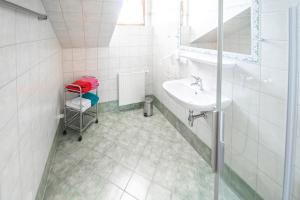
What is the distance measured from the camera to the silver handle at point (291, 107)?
0.89m

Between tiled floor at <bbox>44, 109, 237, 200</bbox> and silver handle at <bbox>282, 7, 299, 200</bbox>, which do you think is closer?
silver handle at <bbox>282, 7, 299, 200</bbox>

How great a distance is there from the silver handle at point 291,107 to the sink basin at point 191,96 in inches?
19.3

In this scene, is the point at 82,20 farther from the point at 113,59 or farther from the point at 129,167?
the point at 129,167

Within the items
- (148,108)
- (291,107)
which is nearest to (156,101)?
(148,108)

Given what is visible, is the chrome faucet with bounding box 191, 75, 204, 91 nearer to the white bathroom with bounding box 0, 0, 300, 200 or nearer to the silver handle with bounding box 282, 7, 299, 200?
the white bathroom with bounding box 0, 0, 300, 200

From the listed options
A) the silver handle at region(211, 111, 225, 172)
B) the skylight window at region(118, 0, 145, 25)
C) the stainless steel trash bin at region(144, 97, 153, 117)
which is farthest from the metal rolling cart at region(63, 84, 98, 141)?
the silver handle at region(211, 111, 225, 172)

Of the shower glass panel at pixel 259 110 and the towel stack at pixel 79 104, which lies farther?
the towel stack at pixel 79 104

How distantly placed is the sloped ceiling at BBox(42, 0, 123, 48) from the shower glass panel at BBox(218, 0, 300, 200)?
1311mm

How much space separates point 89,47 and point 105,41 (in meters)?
0.28

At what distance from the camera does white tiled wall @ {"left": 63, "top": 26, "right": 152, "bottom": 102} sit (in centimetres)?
308

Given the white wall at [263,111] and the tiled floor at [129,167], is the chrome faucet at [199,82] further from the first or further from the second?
the tiled floor at [129,167]

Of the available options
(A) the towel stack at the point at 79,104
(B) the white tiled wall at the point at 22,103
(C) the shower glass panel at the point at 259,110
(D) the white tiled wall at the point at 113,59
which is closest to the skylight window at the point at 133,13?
(D) the white tiled wall at the point at 113,59

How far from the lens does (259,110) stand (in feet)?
4.28

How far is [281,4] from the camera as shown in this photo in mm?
1016
